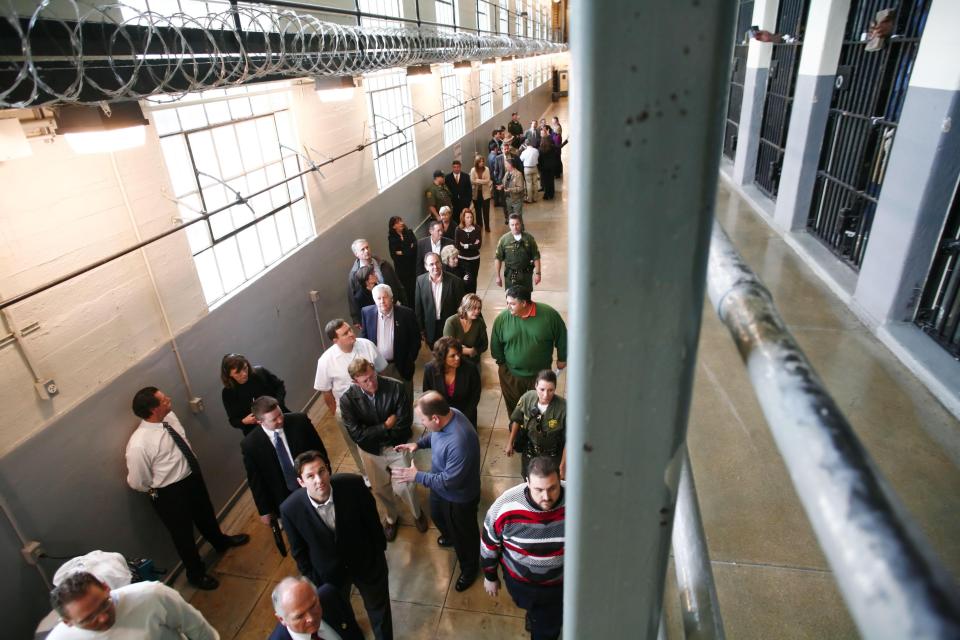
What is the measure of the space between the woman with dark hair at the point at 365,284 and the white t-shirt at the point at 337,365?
145 cm

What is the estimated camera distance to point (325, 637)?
312 centimetres

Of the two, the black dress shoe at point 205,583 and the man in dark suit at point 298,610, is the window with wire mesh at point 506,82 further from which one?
the man in dark suit at point 298,610

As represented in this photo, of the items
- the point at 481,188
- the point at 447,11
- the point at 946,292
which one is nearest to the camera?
the point at 946,292

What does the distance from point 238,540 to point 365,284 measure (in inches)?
122

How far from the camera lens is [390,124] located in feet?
36.3

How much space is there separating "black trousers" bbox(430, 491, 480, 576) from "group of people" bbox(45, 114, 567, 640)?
0.01m

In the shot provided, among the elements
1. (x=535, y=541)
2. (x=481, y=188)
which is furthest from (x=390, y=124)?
(x=535, y=541)

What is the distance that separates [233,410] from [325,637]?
8.73 feet

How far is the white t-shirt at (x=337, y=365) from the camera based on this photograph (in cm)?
531

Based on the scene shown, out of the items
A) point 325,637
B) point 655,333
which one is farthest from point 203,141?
point 655,333

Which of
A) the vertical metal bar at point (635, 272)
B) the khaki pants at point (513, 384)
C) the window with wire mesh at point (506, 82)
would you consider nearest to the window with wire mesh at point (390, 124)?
the khaki pants at point (513, 384)

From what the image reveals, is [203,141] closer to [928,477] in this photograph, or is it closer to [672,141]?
[672,141]

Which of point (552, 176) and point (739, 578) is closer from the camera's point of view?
point (739, 578)

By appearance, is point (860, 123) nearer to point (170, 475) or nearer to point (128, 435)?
point (170, 475)
